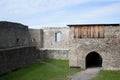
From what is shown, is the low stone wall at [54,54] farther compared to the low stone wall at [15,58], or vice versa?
the low stone wall at [54,54]

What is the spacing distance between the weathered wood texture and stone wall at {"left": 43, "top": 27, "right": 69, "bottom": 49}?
12965 mm

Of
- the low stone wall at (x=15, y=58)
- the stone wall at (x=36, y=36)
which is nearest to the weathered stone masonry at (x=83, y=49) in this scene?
the low stone wall at (x=15, y=58)

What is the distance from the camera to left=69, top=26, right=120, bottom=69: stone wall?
72.3ft

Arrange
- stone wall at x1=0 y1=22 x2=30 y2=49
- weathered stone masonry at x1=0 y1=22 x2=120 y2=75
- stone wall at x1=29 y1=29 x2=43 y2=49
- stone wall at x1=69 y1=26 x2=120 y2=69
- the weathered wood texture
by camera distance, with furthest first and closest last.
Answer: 1. stone wall at x1=29 y1=29 x2=43 y2=49
2. stone wall at x1=0 y1=22 x2=30 y2=49
3. the weathered wood texture
4. stone wall at x1=69 y1=26 x2=120 y2=69
5. weathered stone masonry at x1=0 y1=22 x2=120 y2=75

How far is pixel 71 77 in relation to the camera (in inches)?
709

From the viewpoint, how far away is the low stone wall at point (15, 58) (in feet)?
60.3

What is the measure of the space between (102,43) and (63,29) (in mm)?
14316

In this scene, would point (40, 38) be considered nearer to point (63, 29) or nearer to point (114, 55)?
point (63, 29)

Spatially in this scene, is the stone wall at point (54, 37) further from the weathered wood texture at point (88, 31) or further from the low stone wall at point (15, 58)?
the weathered wood texture at point (88, 31)

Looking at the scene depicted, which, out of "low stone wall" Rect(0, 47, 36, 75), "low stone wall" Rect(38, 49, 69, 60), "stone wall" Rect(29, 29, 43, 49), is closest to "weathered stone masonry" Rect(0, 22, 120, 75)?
"low stone wall" Rect(0, 47, 36, 75)

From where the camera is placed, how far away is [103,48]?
877 inches

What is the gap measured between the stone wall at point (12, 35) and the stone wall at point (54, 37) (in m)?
4.01

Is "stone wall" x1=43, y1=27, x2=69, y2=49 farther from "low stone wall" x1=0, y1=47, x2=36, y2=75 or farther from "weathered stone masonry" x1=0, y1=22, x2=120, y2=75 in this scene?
"low stone wall" x1=0, y1=47, x2=36, y2=75

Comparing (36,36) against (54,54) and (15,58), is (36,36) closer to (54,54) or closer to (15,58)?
(54,54)
